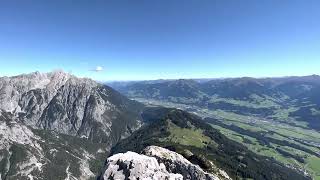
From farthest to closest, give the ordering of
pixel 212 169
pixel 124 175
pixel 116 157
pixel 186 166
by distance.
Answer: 1. pixel 212 169
2. pixel 186 166
3. pixel 116 157
4. pixel 124 175

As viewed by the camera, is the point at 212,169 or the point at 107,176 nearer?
the point at 107,176

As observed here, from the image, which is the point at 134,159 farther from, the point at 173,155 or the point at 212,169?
the point at 212,169

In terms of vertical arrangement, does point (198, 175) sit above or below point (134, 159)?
below

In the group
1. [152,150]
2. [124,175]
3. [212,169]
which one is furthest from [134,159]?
[212,169]

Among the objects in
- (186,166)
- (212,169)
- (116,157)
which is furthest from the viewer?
(212,169)

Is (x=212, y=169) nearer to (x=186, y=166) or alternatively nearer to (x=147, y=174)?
(x=186, y=166)

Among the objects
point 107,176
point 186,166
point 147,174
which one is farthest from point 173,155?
point 107,176
